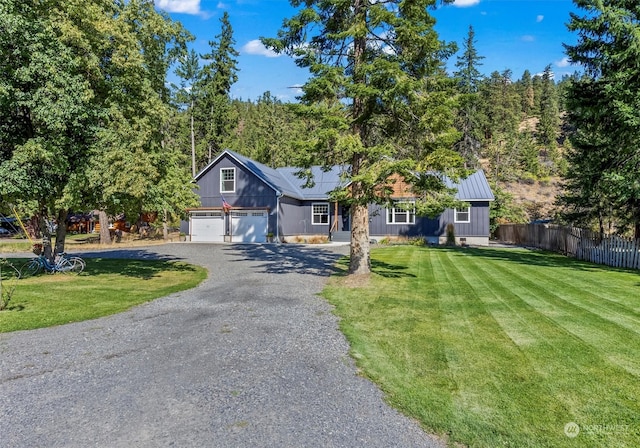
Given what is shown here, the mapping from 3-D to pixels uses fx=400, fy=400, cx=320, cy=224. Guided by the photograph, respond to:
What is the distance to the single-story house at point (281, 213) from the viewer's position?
1075 inches

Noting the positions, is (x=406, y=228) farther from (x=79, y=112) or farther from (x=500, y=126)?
(x=500, y=126)

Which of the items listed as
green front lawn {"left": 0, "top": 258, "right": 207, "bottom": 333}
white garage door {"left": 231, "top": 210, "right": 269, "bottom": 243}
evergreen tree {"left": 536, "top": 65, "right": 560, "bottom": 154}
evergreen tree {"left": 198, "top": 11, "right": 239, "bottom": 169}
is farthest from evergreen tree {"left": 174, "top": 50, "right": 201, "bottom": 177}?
evergreen tree {"left": 536, "top": 65, "right": 560, "bottom": 154}

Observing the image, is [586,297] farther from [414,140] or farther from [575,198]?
[575,198]

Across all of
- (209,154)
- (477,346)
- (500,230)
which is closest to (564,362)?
(477,346)

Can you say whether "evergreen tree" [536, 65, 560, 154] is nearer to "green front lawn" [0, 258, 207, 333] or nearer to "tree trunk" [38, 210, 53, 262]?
"green front lawn" [0, 258, 207, 333]

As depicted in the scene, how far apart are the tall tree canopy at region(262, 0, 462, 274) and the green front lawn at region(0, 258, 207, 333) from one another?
5.52 metres

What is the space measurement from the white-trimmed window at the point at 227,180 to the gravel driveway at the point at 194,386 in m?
21.7

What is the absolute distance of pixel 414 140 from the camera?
37.0 feet

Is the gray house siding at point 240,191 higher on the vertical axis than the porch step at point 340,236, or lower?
higher

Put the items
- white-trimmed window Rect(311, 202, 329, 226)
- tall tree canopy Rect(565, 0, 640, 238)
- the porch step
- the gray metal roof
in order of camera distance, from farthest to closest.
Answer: white-trimmed window Rect(311, 202, 329, 226) < the porch step < the gray metal roof < tall tree canopy Rect(565, 0, 640, 238)

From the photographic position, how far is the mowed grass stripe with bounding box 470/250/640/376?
209 inches

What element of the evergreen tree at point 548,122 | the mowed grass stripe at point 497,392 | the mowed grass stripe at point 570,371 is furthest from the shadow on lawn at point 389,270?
the evergreen tree at point 548,122

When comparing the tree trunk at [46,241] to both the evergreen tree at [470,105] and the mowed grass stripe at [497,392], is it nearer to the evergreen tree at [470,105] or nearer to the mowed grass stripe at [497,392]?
the mowed grass stripe at [497,392]

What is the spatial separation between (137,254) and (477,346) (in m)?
19.2
